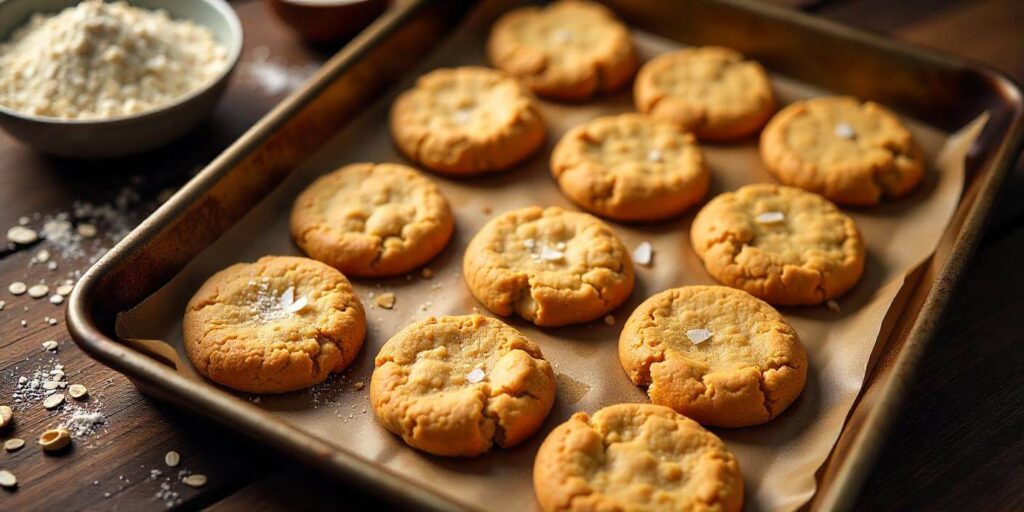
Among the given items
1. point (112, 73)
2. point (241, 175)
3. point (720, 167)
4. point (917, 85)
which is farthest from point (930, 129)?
point (112, 73)

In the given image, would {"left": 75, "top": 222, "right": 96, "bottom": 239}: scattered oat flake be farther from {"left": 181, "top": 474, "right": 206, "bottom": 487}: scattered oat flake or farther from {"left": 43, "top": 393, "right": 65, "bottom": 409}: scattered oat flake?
{"left": 181, "top": 474, "right": 206, "bottom": 487}: scattered oat flake

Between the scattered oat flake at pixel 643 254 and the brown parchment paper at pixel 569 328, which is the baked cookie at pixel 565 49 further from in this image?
the scattered oat flake at pixel 643 254

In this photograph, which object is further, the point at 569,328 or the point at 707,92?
the point at 707,92

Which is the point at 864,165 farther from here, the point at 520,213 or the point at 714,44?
the point at 520,213

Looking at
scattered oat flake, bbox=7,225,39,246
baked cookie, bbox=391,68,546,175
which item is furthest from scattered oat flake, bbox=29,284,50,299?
baked cookie, bbox=391,68,546,175

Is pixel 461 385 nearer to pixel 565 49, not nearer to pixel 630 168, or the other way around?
pixel 630 168

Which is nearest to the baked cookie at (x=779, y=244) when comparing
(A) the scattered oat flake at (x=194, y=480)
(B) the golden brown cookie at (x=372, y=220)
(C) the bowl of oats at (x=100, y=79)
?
(B) the golden brown cookie at (x=372, y=220)

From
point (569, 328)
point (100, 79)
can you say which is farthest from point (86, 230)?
point (569, 328)
